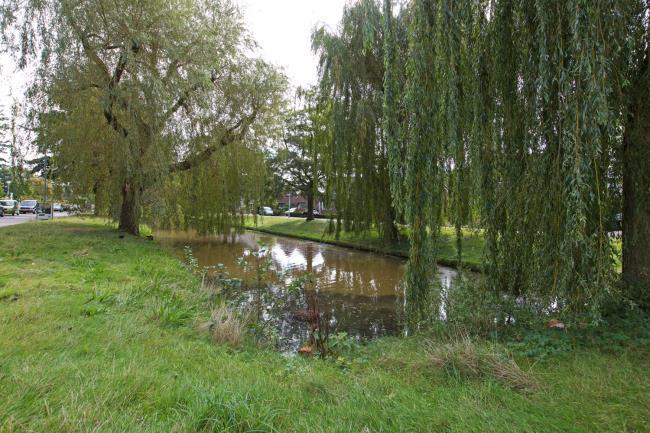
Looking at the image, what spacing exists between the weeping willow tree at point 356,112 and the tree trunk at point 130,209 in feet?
20.4

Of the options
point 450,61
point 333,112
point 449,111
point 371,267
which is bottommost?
point 371,267

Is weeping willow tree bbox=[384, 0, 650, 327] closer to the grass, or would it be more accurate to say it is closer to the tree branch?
the grass

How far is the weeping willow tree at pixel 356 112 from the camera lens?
11609 millimetres

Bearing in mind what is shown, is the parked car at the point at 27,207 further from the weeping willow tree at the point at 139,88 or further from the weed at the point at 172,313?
the weed at the point at 172,313

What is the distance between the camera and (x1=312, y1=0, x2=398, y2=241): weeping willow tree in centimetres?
1161

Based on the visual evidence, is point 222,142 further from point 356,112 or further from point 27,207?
point 27,207

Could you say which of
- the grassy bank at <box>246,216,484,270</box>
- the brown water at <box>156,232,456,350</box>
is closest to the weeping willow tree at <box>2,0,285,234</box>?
the brown water at <box>156,232,456,350</box>

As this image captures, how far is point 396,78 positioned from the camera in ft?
15.1

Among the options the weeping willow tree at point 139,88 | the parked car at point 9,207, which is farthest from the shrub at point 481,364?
the parked car at point 9,207

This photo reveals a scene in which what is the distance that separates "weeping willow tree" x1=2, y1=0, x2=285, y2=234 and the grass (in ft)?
25.1

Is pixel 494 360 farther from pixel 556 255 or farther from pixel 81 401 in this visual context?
pixel 81 401

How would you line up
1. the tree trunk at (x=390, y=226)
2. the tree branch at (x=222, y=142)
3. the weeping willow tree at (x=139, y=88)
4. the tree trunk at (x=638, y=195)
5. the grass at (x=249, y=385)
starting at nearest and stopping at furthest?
the grass at (x=249, y=385) → the tree trunk at (x=638, y=195) → the weeping willow tree at (x=139, y=88) → the tree trunk at (x=390, y=226) → the tree branch at (x=222, y=142)

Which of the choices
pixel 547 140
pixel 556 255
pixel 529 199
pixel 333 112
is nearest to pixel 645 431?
pixel 556 255

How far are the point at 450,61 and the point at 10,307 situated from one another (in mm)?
5077
